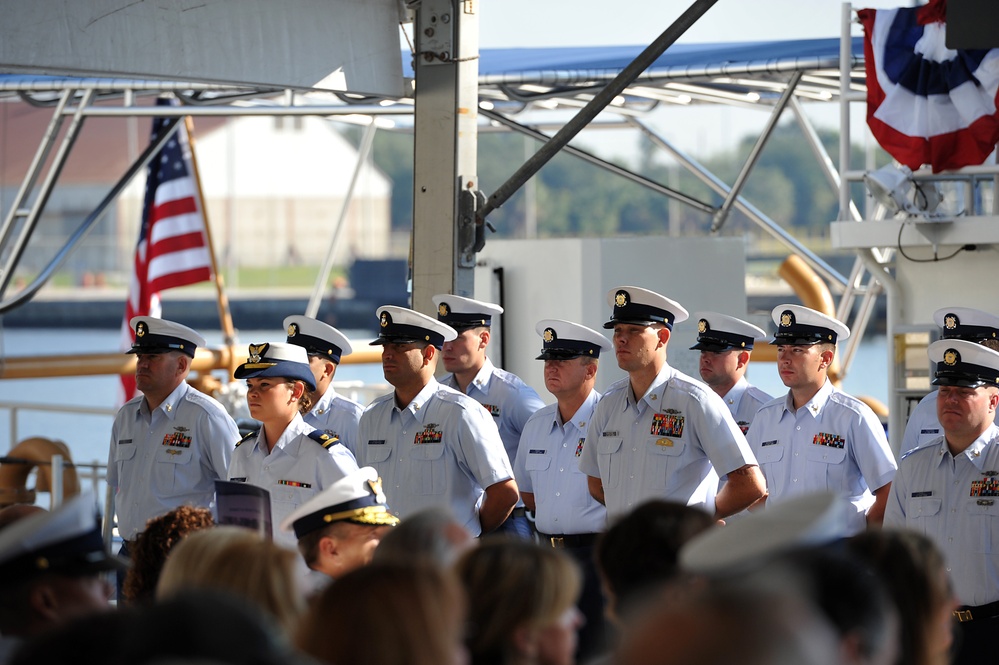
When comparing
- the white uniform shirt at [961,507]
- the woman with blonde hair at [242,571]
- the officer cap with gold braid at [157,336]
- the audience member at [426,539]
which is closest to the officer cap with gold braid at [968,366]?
the white uniform shirt at [961,507]

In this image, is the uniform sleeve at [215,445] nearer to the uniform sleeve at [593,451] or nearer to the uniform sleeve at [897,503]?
the uniform sleeve at [593,451]

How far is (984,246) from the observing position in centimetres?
727

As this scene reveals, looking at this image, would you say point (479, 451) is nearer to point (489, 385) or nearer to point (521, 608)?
point (489, 385)

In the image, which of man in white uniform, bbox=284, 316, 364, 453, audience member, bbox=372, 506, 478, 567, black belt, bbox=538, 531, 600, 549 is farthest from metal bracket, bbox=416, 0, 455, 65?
audience member, bbox=372, 506, 478, 567

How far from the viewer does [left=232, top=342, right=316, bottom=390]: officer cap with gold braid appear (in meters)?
5.04

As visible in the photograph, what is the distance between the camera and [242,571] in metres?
2.50

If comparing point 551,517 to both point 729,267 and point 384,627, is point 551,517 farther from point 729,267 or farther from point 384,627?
point 384,627

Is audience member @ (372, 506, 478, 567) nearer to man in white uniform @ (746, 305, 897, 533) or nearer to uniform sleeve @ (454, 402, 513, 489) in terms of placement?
uniform sleeve @ (454, 402, 513, 489)

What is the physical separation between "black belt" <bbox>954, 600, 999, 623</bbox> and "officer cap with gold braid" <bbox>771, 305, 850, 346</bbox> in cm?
162

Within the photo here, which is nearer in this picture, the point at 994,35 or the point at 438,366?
the point at 994,35

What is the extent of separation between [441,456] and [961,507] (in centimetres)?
185

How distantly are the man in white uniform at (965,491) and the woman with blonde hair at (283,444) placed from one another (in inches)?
75.9

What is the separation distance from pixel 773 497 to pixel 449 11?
243 centimetres

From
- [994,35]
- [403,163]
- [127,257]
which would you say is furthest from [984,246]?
[403,163]
